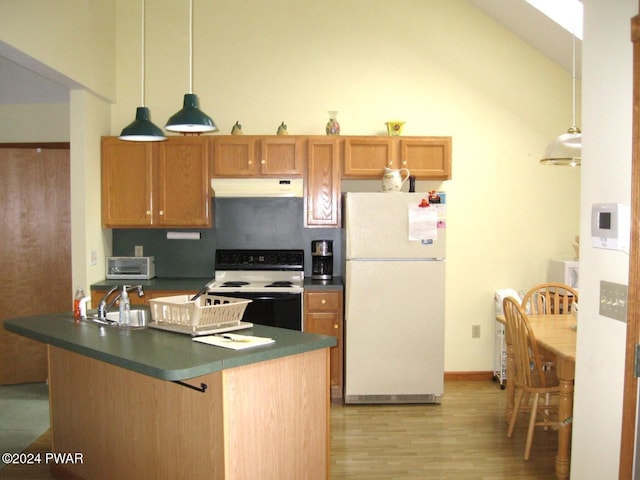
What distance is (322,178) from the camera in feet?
15.5

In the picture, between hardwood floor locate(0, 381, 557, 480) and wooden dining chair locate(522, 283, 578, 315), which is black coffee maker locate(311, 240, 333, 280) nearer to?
hardwood floor locate(0, 381, 557, 480)

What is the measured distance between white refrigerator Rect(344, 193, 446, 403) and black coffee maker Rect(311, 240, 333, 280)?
0.63 m

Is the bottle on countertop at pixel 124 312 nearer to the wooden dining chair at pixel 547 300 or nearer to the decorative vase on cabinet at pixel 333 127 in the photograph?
the decorative vase on cabinet at pixel 333 127

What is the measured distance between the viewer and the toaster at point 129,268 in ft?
16.2

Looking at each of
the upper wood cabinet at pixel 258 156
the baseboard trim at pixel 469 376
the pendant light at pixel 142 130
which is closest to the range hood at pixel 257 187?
the upper wood cabinet at pixel 258 156

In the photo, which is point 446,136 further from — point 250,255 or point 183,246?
point 183,246

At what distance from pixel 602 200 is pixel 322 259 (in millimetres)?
3096

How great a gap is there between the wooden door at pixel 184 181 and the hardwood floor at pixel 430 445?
195cm

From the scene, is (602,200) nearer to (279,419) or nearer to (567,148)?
(567,148)

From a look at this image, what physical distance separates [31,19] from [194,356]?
8.76 feet

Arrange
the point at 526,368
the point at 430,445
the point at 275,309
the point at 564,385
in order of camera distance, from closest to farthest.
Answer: the point at 564,385 → the point at 526,368 → the point at 430,445 → the point at 275,309

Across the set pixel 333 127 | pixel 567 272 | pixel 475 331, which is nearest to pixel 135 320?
pixel 333 127

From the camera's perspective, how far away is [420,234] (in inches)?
172

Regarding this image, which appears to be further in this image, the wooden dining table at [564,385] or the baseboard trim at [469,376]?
the baseboard trim at [469,376]
